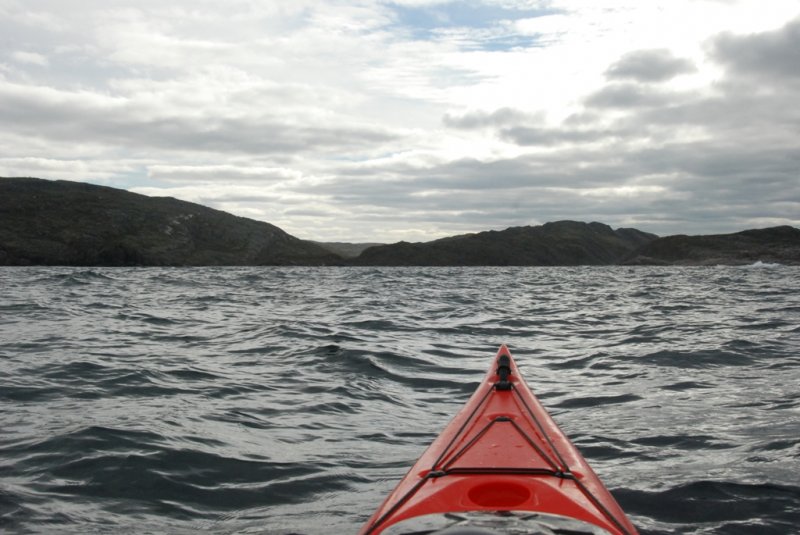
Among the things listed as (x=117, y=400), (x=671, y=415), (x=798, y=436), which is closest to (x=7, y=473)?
(x=117, y=400)

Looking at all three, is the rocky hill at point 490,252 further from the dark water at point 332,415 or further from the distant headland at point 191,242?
the dark water at point 332,415

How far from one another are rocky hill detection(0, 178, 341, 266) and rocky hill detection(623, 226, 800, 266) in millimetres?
77437

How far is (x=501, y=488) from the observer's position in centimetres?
383

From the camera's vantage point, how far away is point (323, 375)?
35.0 ft

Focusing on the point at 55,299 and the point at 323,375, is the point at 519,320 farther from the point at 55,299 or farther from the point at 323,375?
the point at 55,299

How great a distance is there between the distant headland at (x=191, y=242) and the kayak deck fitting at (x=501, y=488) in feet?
346

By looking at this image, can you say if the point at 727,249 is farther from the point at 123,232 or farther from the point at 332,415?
the point at 332,415

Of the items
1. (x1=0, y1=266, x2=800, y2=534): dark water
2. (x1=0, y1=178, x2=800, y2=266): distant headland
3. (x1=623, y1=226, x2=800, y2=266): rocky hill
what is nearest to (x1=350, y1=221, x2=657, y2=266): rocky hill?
(x1=0, y1=178, x2=800, y2=266): distant headland

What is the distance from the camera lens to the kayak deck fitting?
137 inches

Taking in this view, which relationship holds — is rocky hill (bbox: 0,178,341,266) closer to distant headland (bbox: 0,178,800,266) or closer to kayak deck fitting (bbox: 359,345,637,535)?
distant headland (bbox: 0,178,800,266)

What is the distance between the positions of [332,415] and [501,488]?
4.75m

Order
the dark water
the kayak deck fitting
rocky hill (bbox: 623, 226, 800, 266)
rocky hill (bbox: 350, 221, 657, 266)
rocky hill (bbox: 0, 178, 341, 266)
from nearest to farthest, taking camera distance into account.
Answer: the kayak deck fitting → the dark water → rocky hill (bbox: 0, 178, 341, 266) → rocky hill (bbox: 623, 226, 800, 266) → rocky hill (bbox: 350, 221, 657, 266)

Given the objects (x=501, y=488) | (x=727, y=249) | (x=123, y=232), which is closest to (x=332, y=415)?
(x=501, y=488)

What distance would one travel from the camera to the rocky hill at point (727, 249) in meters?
132
